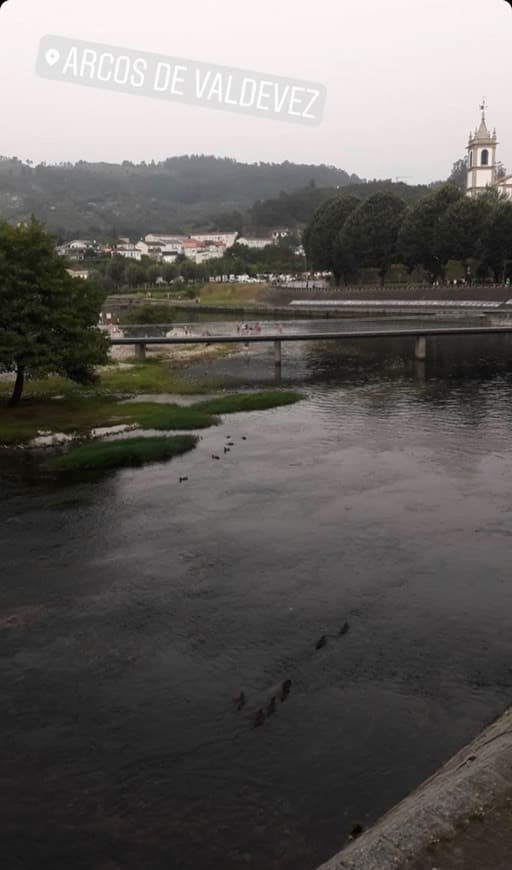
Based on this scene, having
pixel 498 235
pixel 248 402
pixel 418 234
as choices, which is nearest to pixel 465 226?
pixel 498 235

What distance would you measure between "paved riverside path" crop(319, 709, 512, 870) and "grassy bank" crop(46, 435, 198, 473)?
23395 mm

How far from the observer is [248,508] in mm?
26766

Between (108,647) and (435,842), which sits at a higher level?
(435,842)

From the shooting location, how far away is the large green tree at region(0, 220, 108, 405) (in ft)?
135

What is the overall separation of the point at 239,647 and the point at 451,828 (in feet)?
28.0

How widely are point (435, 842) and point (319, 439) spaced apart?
1133 inches

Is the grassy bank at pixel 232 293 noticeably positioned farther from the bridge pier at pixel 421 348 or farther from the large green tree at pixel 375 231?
the bridge pier at pixel 421 348

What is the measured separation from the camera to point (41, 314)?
41719 mm

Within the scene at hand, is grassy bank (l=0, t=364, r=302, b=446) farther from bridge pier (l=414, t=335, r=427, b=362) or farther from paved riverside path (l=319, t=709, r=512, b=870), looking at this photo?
paved riverside path (l=319, t=709, r=512, b=870)

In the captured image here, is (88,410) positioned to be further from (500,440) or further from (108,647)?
(108,647)

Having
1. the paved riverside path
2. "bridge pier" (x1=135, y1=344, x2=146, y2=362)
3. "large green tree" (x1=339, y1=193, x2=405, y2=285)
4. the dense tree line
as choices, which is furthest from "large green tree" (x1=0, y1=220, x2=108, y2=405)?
"large green tree" (x1=339, y1=193, x2=405, y2=285)

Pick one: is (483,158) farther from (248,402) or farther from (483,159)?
(248,402)

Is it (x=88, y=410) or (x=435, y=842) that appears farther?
(x=88, y=410)

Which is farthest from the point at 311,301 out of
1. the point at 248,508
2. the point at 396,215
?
the point at 248,508
